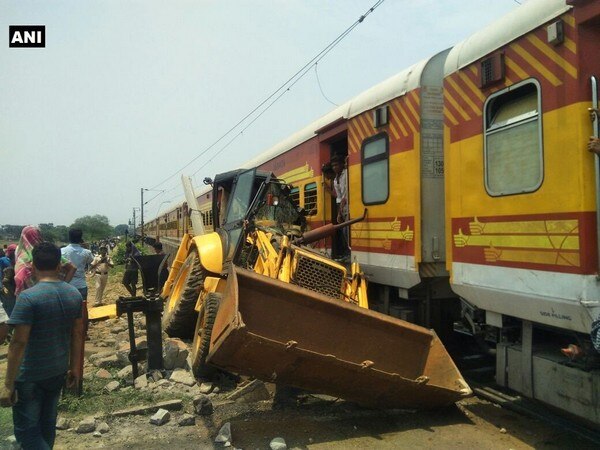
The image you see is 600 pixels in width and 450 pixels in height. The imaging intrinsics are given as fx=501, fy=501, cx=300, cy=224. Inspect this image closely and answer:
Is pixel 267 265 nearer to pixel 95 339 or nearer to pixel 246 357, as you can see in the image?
pixel 246 357

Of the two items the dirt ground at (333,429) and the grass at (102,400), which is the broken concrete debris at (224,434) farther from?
the grass at (102,400)

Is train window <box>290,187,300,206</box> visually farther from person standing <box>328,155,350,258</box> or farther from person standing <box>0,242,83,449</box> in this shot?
person standing <box>0,242,83,449</box>

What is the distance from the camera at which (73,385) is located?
139 inches

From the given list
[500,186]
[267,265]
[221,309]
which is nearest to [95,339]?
[267,265]

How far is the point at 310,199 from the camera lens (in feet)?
27.2

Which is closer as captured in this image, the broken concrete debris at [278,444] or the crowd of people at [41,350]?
the crowd of people at [41,350]

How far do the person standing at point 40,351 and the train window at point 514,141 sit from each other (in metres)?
3.45

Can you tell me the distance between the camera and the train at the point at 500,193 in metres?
3.50

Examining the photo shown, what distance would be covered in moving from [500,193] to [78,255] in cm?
579

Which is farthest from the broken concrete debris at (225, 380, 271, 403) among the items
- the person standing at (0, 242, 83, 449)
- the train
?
the person standing at (0, 242, 83, 449)

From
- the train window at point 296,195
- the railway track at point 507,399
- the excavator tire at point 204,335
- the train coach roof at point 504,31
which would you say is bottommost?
the railway track at point 507,399

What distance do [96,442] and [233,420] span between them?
117 cm

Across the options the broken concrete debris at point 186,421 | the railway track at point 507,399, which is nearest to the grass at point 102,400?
the broken concrete debris at point 186,421

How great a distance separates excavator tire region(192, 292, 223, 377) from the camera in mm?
5203
